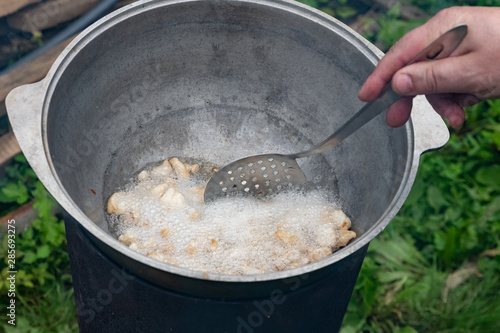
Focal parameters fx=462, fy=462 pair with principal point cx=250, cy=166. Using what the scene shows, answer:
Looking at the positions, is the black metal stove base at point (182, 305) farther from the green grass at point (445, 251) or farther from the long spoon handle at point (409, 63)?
the green grass at point (445, 251)

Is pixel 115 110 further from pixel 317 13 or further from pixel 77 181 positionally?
pixel 317 13

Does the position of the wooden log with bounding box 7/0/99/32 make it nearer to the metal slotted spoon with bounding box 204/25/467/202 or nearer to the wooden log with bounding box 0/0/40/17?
the wooden log with bounding box 0/0/40/17

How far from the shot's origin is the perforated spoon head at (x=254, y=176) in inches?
51.9

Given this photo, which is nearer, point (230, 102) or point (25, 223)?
point (230, 102)

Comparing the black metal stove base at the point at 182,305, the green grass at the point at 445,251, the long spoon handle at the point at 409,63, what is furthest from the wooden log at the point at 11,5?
the green grass at the point at 445,251

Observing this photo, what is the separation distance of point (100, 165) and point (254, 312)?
619 millimetres

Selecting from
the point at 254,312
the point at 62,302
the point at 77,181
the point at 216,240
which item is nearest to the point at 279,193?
the point at 216,240

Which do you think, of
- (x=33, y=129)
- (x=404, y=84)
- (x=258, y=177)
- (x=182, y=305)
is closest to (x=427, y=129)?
(x=404, y=84)

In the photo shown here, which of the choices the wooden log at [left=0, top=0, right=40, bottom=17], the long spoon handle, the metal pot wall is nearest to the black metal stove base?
the metal pot wall

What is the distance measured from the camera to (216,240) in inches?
47.0

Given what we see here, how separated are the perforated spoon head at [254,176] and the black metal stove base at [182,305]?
33cm

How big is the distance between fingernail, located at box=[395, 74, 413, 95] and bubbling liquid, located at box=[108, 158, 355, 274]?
1.32ft

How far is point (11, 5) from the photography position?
183 centimetres

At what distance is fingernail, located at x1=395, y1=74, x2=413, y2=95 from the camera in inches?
37.2
